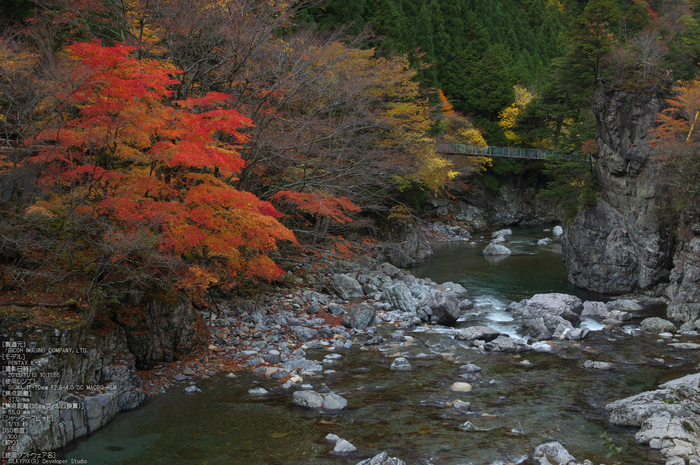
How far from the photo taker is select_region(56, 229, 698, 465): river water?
6.42m

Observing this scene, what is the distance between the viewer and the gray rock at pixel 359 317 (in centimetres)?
1266

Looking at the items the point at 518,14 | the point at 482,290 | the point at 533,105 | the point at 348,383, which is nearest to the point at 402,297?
the point at 482,290

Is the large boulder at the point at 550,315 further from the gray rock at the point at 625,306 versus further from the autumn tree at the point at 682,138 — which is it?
the autumn tree at the point at 682,138

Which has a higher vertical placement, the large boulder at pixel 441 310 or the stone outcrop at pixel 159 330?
the stone outcrop at pixel 159 330

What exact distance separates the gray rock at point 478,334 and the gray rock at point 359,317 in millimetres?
2434

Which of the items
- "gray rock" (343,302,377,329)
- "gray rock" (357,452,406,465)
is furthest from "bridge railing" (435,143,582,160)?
"gray rock" (357,452,406,465)

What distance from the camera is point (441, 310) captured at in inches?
540

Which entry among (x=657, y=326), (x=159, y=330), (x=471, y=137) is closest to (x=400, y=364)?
(x=159, y=330)

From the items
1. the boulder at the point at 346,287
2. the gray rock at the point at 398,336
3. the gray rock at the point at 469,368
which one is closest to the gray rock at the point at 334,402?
the gray rock at the point at 469,368

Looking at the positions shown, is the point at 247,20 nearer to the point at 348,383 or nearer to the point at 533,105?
the point at 348,383

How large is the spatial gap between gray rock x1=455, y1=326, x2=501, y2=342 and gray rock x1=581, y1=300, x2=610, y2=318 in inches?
191

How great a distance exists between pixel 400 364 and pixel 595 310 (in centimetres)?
887

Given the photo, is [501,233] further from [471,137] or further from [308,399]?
[308,399]

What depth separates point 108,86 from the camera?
843cm
